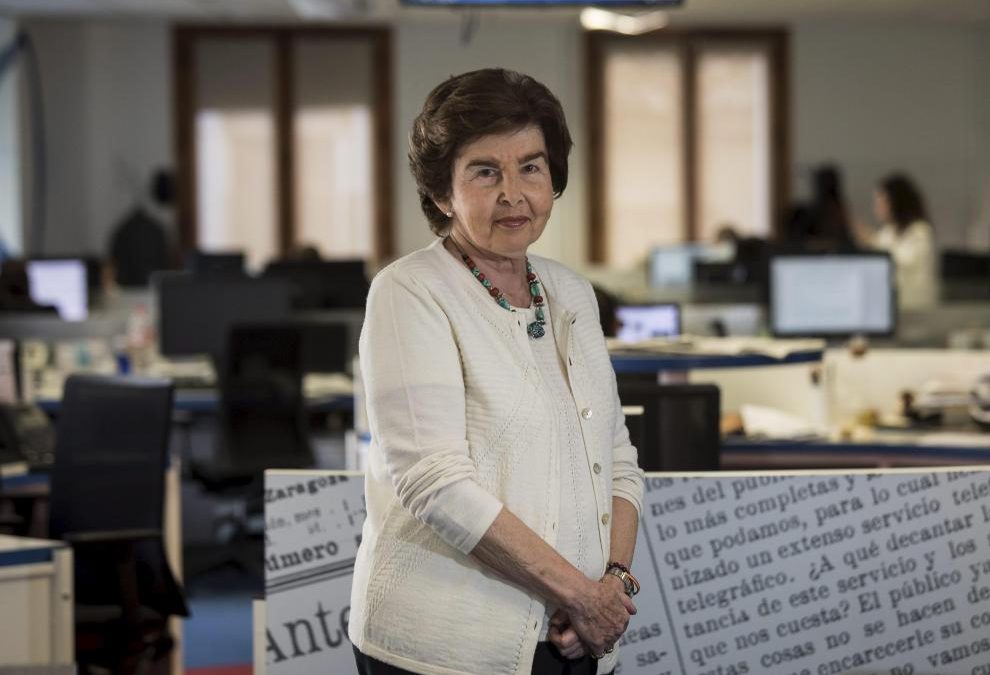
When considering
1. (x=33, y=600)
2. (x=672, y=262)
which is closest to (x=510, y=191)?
(x=33, y=600)

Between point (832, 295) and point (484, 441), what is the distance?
419 centimetres

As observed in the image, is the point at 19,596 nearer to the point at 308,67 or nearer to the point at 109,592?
the point at 109,592

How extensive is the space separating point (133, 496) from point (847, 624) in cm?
207

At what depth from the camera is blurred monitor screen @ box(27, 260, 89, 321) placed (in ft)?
32.5

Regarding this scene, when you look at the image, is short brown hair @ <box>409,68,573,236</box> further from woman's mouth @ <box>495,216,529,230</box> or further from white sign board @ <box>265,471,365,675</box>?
white sign board @ <box>265,471,365,675</box>

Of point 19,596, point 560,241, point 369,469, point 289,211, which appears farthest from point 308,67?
point 369,469

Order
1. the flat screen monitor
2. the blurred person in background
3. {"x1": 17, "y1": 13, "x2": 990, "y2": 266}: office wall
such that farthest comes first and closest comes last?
{"x1": 17, "y1": 13, "x2": 990, "y2": 266}: office wall → the blurred person in background → the flat screen monitor

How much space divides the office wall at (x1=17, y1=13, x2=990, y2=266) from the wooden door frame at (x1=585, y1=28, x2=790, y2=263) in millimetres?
91

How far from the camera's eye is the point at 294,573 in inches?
97.8

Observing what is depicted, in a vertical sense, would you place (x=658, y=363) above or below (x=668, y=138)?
below

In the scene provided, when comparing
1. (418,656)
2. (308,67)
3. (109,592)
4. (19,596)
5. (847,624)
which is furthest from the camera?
(308,67)

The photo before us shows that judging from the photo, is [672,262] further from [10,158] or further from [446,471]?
[446,471]

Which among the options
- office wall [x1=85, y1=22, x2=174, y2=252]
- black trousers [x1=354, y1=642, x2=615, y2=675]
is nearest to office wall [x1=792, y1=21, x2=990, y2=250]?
office wall [x1=85, y1=22, x2=174, y2=252]

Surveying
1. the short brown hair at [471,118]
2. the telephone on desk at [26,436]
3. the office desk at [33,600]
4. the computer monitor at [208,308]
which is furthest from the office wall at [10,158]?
the short brown hair at [471,118]
